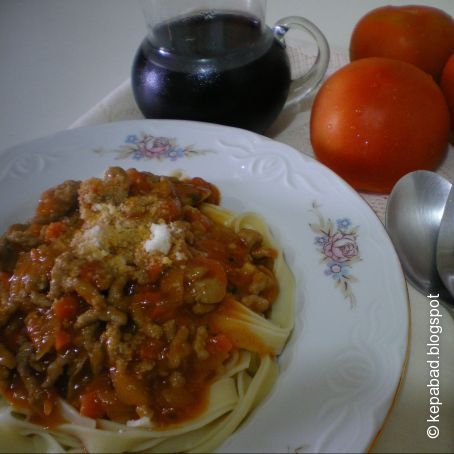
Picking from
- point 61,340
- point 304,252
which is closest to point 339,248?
point 304,252

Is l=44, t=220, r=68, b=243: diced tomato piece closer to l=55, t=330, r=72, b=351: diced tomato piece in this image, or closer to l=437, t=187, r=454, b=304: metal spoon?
l=55, t=330, r=72, b=351: diced tomato piece

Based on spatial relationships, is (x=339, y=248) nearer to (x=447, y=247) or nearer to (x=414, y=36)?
(x=447, y=247)

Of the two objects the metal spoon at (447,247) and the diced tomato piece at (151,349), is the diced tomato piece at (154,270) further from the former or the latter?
the metal spoon at (447,247)

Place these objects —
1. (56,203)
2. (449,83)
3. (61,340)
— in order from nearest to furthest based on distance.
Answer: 1. (61,340)
2. (56,203)
3. (449,83)

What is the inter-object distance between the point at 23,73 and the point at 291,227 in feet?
12.3

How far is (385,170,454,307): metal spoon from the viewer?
2.75m

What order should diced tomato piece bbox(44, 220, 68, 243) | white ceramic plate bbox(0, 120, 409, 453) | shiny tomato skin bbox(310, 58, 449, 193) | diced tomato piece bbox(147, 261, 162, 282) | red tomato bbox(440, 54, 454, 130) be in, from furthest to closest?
red tomato bbox(440, 54, 454, 130)
shiny tomato skin bbox(310, 58, 449, 193)
diced tomato piece bbox(44, 220, 68, 243)
diced tomato piece bbox(147, 261, 162, 282)
white ceramic plate bbox(0, 120, 409, 453)

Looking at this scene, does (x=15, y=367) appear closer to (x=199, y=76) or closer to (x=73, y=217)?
(x=73, y=217)

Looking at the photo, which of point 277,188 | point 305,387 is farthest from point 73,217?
point 305,387

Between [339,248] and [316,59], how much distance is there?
6.23ft

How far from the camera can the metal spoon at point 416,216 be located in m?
2.75

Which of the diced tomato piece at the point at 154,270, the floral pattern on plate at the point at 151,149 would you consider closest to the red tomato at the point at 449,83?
the floral pattern on plate at the point at 151,149

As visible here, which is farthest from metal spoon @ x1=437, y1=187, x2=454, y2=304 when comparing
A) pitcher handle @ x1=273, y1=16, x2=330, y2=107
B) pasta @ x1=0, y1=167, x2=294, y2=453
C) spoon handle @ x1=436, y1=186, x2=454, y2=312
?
pitcher handle @ x1=273, y1=16, x2=330, y2=107

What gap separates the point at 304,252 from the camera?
2584 mm
